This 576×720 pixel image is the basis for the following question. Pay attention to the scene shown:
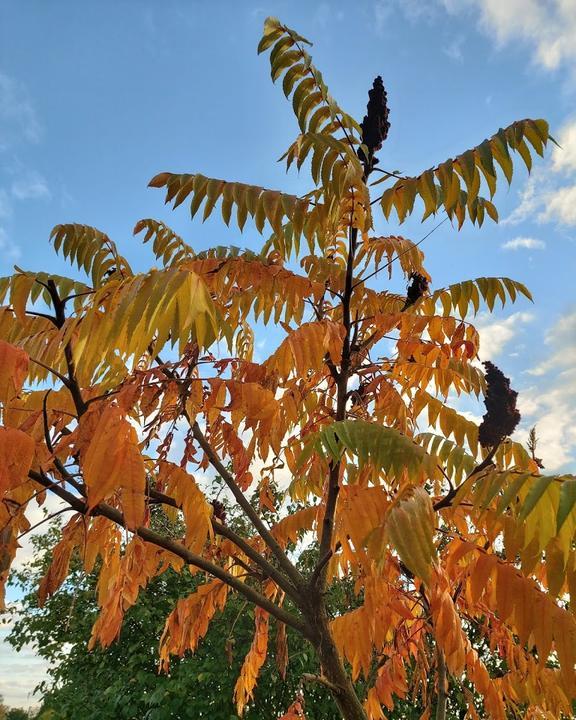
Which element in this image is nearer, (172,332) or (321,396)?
(172,332)

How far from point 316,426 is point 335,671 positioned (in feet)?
3.86

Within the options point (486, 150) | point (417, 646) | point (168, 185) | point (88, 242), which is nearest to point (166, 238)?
point (88, 242)

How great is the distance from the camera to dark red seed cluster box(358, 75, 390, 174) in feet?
9.12

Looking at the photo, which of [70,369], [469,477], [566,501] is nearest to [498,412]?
[469,477]

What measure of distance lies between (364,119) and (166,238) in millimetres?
1533

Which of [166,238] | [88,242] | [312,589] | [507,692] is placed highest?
[166,238]

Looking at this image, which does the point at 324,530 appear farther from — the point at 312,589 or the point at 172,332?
the point at 172,332

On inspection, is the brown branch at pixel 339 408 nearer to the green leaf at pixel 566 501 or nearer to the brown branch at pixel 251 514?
the brown branch at pixel 251 514

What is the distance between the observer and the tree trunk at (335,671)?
8.40ft

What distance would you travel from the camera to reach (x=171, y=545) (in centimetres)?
227

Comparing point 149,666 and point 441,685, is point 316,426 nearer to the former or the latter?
point 441,685

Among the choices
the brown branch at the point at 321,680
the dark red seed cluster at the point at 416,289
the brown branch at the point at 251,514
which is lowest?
the brown branch at the point at 321,680

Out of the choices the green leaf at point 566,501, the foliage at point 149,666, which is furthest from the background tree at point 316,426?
the foliage at point 149,666

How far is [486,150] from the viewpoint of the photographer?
8.23 feet
